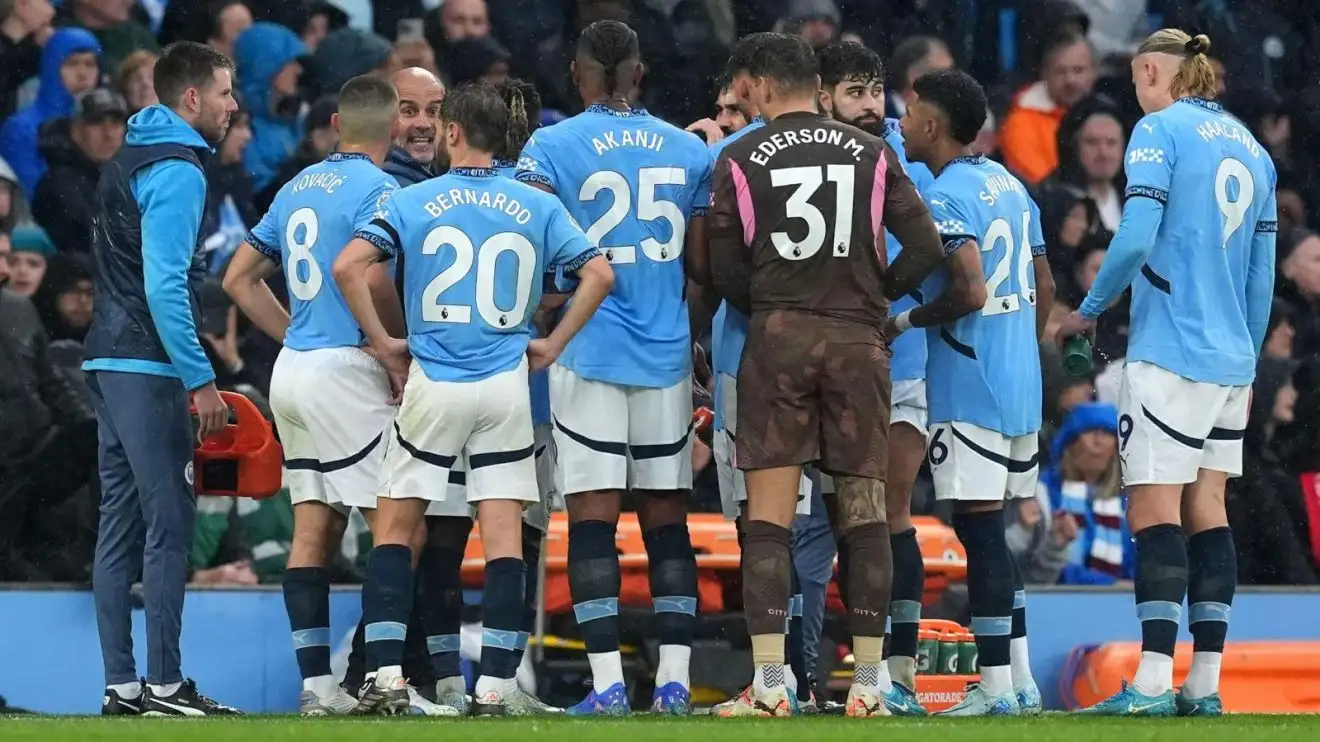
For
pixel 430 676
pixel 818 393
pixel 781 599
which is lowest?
pixel 430 676

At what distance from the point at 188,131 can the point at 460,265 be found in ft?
4.03

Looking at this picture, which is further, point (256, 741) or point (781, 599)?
point (781, 599)

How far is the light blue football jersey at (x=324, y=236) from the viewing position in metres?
7.50

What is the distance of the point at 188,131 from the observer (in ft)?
24.7

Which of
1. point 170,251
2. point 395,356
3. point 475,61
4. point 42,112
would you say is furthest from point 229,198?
point 395,356

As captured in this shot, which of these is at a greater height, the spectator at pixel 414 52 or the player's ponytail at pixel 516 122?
the spectator at pixel 414 52

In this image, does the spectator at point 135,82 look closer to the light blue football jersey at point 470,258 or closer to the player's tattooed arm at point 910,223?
the light blue football jersey at point 470,258

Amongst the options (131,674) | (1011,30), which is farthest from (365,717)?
(1011,30)

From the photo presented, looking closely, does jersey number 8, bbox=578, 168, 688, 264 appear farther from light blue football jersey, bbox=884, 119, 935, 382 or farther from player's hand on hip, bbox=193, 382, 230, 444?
player's hand on hip, bbox=193, 382, 230, 444

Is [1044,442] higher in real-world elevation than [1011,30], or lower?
lower

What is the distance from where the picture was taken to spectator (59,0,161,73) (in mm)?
10664

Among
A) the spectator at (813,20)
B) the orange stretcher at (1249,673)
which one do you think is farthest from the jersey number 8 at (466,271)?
the spectator at (813,20)

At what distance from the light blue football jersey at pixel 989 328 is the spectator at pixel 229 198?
4.10 m

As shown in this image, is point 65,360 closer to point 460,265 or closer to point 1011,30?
point 460,265
